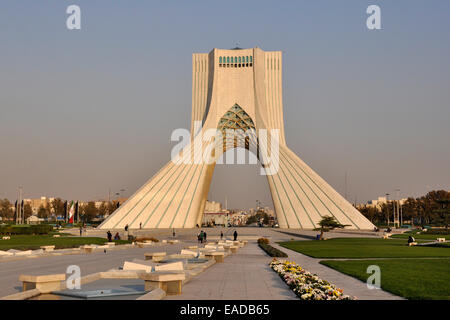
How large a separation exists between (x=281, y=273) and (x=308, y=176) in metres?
31.2

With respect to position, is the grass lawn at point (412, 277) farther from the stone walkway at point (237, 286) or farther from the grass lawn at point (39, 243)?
the grass lawn at point (39, 243)

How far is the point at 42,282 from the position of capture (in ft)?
25.6

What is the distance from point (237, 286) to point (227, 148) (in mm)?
48655

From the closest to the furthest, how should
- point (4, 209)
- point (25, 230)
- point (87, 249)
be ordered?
point (87, 249), point (25, 230), point (4, 209)

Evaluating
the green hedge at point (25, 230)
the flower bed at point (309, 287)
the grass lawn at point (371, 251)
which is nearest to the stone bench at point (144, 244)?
the grass lawn at point (371, 251)

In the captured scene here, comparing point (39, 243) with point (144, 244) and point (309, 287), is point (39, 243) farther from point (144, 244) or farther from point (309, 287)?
point (309, 287)

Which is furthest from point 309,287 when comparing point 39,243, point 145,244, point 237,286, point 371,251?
point 39,243

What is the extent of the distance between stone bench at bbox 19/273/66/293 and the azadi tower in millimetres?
31348

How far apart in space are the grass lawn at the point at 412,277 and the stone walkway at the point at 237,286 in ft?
A: 6.82

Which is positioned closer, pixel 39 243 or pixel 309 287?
pixel 309 287

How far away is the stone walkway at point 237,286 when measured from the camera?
8.00 metres
